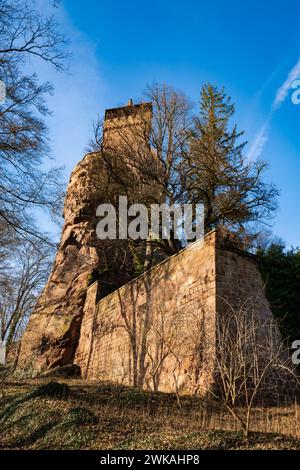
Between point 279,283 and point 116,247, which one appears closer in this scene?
point 279,283

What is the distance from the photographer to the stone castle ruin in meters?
10.1

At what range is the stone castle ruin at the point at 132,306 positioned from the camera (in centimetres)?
1011

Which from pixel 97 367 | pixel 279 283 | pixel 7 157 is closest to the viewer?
pixel 7 157

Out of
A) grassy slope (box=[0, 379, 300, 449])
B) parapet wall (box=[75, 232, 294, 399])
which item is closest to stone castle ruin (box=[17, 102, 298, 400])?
parapet wall (box=[75, 232, 294, 399])

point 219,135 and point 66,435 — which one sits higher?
point 219,135

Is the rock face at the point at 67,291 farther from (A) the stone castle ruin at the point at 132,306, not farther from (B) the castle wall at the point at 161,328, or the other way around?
(B) the castle wall at the point at 161,328

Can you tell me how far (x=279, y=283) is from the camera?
11789 mm

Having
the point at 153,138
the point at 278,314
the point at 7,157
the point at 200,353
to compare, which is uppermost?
the point at 153,138

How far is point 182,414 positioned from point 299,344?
3886 millimetres

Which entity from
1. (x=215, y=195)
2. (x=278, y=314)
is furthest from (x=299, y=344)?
(x=215, y=195)

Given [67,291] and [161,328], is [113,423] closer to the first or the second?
[161,328]

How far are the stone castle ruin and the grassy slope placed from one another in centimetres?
126
